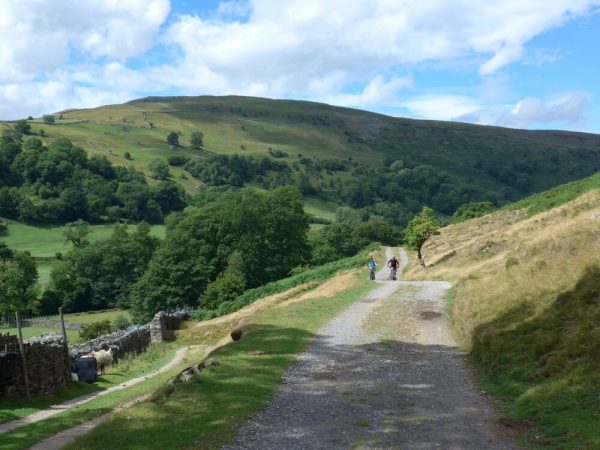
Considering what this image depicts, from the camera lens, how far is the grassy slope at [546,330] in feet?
40.2

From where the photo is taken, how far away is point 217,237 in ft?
265

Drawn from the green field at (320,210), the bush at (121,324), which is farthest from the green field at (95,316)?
the green field at (320,210)

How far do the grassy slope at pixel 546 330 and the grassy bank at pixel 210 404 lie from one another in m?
6.16

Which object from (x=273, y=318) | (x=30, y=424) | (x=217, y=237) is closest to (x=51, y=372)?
(x=30, y=424)

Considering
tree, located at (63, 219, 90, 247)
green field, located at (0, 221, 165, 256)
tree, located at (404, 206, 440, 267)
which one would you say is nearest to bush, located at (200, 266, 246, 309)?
tree, located at (404, 206, 440, 267)

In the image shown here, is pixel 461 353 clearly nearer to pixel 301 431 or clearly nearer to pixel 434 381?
pixel 434 381

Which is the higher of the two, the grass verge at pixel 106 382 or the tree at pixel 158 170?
the tree at pixel 158 170

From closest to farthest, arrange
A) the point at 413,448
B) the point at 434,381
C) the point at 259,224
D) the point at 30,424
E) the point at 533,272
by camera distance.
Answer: the point at 413,448 < the point at 434,381 < the point at 30,424 < the point at 533,272 < the point at 259,224

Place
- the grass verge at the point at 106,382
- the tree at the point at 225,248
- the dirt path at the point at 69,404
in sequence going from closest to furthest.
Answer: the dirt path at the point at 69,404, the grass verge at the point at 106,382, the tree at the point at 225,248

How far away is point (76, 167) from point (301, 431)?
178m

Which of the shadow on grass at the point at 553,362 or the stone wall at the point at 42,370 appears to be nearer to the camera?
the shadow on grass at the point at 553,362

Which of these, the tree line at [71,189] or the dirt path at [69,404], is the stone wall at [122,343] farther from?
the tree line at [71,189]

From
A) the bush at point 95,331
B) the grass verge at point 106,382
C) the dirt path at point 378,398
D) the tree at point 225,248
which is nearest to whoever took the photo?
the dirt path at point 378,398

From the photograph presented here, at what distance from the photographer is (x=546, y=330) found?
673 inches
